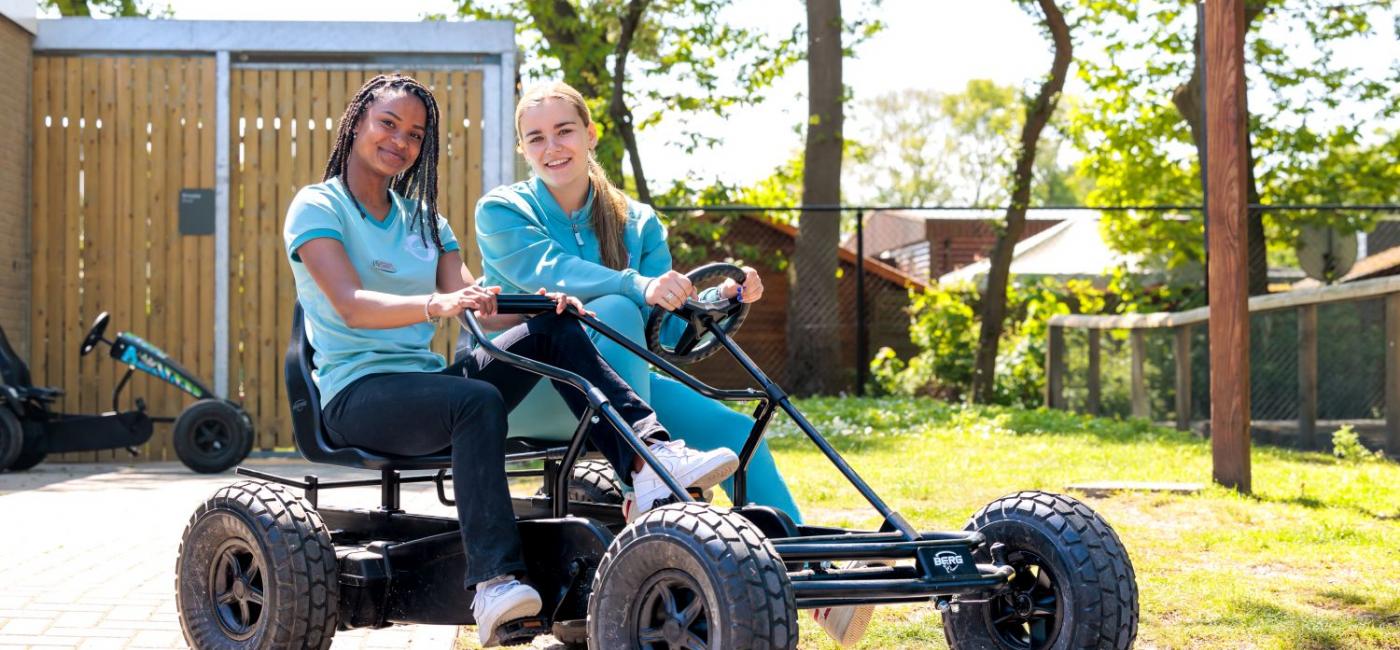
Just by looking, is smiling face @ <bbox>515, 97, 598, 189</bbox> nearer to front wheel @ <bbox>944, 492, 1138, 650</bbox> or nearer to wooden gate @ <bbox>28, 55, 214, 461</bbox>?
front wheel @ <bbox>944, 492, 1138, 650</bbox>

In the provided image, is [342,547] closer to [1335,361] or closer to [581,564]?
[581,564]

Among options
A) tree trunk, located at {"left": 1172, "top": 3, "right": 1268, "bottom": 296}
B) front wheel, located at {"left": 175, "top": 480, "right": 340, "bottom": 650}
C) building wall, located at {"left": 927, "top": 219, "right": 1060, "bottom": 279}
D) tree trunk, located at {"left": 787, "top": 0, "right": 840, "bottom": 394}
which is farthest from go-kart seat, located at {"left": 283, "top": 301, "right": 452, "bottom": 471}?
building wall, located at {"left": 927, "top": 219, "right": 1060, "bottom": 279}

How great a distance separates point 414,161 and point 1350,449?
717 cm

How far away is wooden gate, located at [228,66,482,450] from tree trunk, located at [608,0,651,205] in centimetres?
657

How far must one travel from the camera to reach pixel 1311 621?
444cm

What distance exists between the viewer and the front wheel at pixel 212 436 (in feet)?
30.4

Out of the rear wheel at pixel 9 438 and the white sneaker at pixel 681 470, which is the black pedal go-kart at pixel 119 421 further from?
the white sneaker at pixel 681 470

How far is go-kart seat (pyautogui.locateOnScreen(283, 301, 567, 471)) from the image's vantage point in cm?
373

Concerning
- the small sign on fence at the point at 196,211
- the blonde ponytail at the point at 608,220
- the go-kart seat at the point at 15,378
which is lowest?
the go-kart seat at the point at 15,378

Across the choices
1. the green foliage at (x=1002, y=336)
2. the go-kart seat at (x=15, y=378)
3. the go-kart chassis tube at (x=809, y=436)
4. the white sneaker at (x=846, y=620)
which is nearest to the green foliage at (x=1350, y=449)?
the go-kart chassis tube at (x=809, y=436)

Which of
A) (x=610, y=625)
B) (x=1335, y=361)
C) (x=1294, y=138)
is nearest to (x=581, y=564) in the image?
(x=610, y=625)

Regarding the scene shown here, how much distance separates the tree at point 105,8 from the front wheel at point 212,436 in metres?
13.1

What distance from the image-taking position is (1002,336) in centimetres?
1970

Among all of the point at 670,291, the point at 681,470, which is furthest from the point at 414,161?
the point at 681,470
